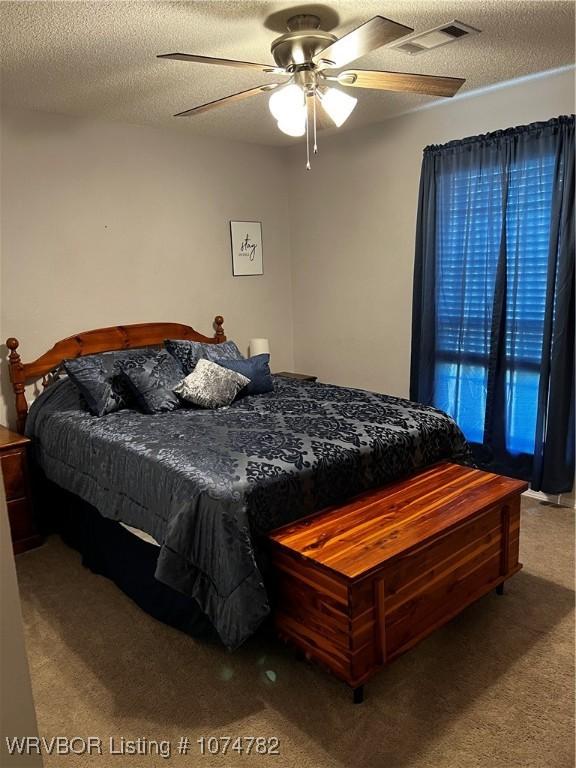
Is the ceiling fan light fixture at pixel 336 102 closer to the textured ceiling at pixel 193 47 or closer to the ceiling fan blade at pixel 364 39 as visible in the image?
the ceiling fan blade at pixel 364 39

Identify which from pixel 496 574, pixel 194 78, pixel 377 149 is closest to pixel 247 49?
pixel 194 78

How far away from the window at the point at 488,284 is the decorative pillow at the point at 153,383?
1.87m

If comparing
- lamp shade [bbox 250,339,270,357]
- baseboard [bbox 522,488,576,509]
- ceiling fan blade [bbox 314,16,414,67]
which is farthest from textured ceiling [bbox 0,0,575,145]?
baseboard [bbox 522,488,576,509]

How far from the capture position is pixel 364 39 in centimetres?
204

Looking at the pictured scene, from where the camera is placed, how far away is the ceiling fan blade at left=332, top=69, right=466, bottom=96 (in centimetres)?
239

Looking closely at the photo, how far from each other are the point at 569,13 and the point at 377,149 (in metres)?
1.95

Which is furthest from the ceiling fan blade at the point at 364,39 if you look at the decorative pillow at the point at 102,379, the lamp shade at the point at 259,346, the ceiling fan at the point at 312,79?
the lamp shade at the point at 259,346

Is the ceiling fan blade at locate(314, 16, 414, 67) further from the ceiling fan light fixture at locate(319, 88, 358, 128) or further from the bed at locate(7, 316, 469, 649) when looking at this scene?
the bed at locate(7, 316, 469, 649)

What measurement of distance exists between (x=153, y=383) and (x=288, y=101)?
1745 millimetres

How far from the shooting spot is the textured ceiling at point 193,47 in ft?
7.67

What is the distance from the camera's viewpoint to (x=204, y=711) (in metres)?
2.09

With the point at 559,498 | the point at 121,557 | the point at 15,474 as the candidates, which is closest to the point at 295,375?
the point at 559,498

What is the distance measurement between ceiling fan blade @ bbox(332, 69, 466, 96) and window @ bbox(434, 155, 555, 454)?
125 centimetres

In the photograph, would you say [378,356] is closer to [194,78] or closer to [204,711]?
[194,78]
